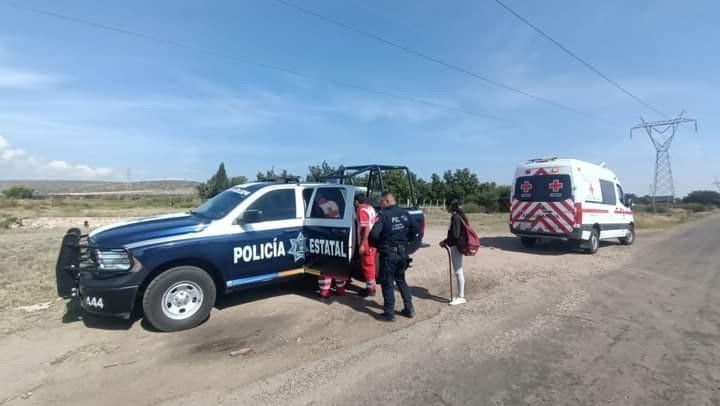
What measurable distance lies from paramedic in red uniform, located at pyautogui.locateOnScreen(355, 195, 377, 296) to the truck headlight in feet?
10.3

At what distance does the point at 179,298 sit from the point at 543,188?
10.1 meters

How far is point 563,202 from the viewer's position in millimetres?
11148

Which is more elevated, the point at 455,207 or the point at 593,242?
the point at 455,207

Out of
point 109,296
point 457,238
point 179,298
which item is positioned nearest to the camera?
point 109,296

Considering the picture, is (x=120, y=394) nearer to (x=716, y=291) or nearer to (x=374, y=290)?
(x=374, y=290)

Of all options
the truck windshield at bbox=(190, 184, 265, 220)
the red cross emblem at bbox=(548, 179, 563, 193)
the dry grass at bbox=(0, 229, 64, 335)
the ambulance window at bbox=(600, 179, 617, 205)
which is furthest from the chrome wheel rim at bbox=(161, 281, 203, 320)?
the ambulance window at bbox=(600, 179, 617, 205)

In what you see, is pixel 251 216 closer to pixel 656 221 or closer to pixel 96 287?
pixel 96 287

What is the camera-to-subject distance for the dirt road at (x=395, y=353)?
11.6ft

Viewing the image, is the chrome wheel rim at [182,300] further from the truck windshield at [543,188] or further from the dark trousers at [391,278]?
the truck windshield at [543,188]

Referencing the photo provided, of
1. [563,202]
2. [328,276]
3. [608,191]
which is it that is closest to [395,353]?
[328,276]

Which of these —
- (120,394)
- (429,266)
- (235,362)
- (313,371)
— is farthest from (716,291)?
(120,394)

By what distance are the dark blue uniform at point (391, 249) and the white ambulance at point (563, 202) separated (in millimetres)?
7468

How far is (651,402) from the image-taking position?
334cm

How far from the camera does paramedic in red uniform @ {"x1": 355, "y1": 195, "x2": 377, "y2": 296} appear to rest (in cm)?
611
